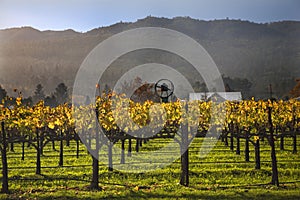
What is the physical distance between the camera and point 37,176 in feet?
54.2

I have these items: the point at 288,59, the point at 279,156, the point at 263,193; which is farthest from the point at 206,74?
the point at 263,193

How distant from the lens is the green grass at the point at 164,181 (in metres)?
12.0

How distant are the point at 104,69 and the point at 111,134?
149 m

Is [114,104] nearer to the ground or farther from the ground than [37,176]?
farther from the ground

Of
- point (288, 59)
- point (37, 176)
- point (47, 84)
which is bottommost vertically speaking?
point (37, 176)

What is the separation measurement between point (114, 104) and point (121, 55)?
179 m

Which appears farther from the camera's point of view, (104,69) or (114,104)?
(104,69)

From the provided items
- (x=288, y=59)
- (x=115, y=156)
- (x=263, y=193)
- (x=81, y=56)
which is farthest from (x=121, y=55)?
(x=263, y=193)

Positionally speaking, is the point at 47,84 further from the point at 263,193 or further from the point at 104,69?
the point at 263,193

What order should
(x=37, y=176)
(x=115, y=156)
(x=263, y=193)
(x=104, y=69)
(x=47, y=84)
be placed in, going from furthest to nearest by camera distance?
(x=104, y=69) → (x=47, y=84) → (x=115, y=156) → (x=37, y=176) → (x=263, y=193)

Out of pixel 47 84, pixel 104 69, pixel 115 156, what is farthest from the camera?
pixel 104 69

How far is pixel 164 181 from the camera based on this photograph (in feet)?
48.6

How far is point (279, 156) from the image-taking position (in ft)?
71.9

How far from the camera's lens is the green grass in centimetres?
1202
